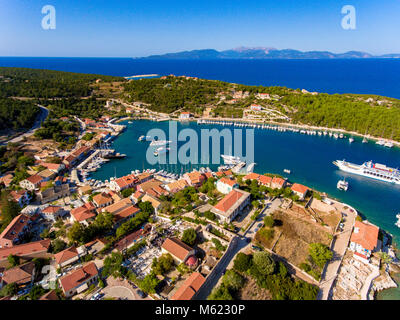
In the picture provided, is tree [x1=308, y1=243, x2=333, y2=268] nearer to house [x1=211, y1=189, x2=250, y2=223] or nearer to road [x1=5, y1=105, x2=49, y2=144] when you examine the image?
house [x1=211, y1=189, x2=250, y2=223]

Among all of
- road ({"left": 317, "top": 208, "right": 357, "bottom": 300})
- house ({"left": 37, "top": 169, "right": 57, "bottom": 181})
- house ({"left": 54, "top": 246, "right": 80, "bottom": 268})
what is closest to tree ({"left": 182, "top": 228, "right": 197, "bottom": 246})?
house ({"left": 54, "top": 246, "right": 80, "bottom": 268})

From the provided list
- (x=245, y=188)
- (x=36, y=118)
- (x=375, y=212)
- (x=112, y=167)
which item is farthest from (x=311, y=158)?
(x=36, y=118)

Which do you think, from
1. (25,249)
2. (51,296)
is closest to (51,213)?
(25,249)

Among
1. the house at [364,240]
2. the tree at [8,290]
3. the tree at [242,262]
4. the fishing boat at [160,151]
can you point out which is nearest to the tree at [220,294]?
the tree at [242,262]

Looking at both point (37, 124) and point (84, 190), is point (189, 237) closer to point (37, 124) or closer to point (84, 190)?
point (84, 190)

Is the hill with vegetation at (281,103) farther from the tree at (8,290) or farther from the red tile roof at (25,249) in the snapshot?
the tree at (8,290)
